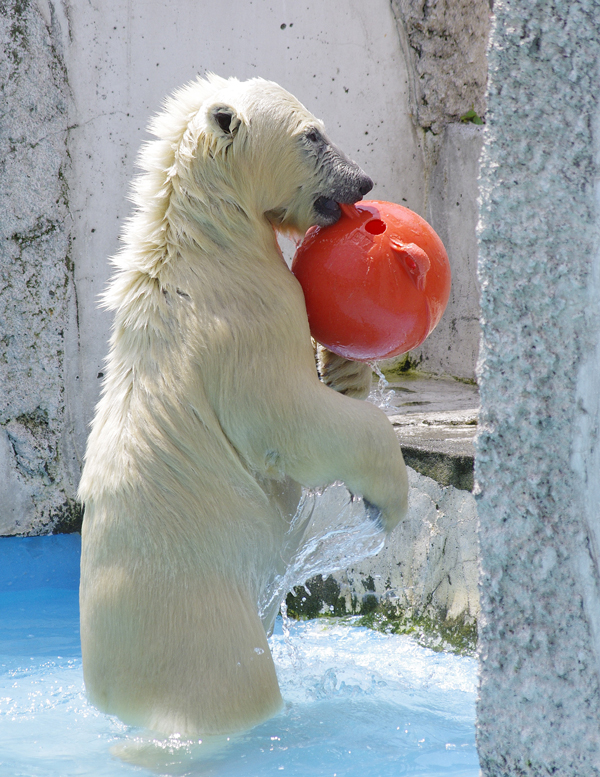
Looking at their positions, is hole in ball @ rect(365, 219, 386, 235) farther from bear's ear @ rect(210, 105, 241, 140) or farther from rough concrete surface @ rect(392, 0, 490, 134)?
rough concrete surface @ rect(392, 0, 490, 134)

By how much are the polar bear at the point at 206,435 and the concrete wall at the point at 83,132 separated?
8.05 ft

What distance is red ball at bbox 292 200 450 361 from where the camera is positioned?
230 cm

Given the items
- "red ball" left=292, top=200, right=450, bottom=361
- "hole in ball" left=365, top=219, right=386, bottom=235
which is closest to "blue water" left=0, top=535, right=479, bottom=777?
"red ball" left=292, top=200, right=450, bottom=361

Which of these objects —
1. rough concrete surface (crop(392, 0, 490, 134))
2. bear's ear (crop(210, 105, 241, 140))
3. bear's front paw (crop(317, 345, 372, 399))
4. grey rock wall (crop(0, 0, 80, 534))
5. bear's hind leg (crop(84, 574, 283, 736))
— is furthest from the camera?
rough concrete surface (crop(392, 0, 490, 134))

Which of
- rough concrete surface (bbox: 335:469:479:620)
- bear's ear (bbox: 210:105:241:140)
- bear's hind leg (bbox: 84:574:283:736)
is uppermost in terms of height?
bear's ear (bbox: 210:105:241:140)

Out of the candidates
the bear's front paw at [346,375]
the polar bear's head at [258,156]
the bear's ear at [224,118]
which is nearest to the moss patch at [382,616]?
the bear's front paw at [346,375]

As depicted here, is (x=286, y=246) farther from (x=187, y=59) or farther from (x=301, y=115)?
(x=301, y=115)

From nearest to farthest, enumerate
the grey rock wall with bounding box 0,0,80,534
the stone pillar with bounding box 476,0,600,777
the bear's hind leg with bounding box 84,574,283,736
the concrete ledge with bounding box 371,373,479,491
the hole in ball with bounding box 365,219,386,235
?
the stone pillar with bounding box 476,0,600,777
the bear's hind leg with bounding box 84,574,283,736
the hole in ball with bounding box 365,219,386,235
the concrete ledge with bounding box 371,373,479,491
the grey rock wall with bounding box 0,0,80,534

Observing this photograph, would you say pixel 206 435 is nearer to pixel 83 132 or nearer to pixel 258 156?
pixel 258 156

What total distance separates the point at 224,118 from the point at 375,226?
496 mm

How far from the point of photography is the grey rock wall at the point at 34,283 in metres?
4.47

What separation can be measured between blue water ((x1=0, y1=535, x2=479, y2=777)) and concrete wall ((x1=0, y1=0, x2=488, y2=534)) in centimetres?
119

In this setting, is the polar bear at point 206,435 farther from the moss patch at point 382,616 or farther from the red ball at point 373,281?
the moss patch at point 382,616

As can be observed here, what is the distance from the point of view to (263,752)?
2.22m
